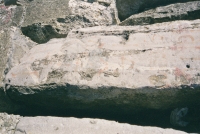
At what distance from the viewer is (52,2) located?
362 centimetres

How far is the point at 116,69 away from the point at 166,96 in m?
0.52

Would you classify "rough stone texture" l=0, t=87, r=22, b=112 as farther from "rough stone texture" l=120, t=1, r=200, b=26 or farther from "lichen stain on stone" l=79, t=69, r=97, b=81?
"rough stone texture" l=120, t=1, r=200, b=26

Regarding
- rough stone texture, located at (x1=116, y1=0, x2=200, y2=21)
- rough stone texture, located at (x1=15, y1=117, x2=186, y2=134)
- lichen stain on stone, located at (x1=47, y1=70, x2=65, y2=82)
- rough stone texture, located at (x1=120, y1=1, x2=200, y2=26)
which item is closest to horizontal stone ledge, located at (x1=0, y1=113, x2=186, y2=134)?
rough stone texture, located at (x1=15, y1=117, x2=186, y2=134)

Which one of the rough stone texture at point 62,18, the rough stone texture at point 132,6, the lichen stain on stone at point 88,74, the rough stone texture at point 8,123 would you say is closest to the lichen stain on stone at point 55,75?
the lichen stain on stone at point 88,74

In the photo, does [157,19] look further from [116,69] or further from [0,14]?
[0,14]

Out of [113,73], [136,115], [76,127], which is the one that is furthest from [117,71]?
[76,127]

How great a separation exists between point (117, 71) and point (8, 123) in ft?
3.95

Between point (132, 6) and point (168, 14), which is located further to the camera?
point (132, 6)

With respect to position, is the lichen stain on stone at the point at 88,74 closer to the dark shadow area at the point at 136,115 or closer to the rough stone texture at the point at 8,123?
the dark shadow area at the point at 136,115

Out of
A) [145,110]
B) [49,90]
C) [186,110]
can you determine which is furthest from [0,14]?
[186,110]

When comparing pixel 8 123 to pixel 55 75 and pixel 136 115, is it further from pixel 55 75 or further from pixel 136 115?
pixel 136 115

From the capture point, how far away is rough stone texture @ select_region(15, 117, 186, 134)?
241cm

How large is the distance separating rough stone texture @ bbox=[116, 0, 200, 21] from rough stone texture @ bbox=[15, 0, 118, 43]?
0.10 metres

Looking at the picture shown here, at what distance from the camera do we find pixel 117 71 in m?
2.63
